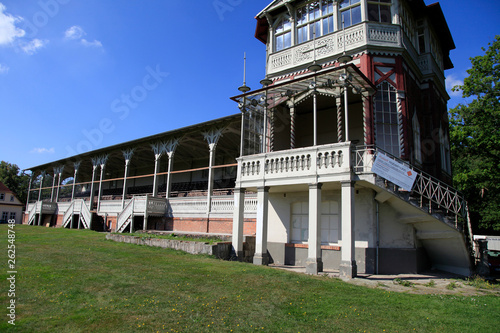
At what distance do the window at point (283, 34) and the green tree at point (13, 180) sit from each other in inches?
2618

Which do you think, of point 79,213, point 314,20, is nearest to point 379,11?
point 314,20

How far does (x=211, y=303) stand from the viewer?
6750mm

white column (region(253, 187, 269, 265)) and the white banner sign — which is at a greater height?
the white banner sign

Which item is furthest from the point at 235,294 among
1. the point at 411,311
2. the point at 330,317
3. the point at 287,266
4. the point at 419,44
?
the point at 419,44

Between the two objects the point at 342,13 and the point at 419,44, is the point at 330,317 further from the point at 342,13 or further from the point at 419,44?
the point at 419,44

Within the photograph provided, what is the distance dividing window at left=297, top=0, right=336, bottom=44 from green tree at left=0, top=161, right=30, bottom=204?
68.0 meters

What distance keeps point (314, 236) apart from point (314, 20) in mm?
10881

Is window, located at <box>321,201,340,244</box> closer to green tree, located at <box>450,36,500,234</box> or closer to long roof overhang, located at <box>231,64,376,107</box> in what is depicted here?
long roof overhang, located at <box>231,64,376,107</box>

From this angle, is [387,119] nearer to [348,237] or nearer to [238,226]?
[348,237]

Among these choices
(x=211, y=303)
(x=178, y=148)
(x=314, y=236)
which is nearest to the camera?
(x=211, y=303)

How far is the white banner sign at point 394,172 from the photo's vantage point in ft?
36.0

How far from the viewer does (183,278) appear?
344 inches

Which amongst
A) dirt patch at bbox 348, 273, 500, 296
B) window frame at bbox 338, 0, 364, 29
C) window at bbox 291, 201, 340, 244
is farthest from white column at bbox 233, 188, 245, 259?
window frame at bbox 338, 0, 364, 29

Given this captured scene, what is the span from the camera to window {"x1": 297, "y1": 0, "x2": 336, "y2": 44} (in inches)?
620
